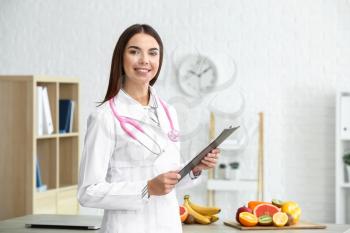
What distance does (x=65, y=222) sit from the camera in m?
3.08

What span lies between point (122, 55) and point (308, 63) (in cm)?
390

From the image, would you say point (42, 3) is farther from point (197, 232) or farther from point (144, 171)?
point (144, 171)

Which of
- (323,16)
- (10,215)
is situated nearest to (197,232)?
(10,215)

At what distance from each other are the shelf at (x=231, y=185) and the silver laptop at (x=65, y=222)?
2.42 meters

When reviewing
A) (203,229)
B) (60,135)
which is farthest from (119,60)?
(60,135)

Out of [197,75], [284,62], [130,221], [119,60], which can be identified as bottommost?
[130,221]

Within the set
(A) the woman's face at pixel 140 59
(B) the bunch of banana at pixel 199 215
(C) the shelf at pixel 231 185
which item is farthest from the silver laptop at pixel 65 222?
(C) the shelf at pixel 231 185

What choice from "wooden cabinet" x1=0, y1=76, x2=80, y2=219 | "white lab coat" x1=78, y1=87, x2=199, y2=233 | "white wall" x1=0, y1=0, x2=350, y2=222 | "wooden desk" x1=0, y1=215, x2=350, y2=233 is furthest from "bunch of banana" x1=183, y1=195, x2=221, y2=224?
"white wall" x1=0, y1=0, x2=350, y2=222

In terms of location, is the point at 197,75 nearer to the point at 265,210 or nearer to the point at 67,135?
the point at 67,135

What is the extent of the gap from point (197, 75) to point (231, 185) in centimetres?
96

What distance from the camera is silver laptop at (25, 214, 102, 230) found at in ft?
9.81

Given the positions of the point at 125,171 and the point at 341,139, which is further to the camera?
the point at 341,139

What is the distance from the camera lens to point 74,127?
549cm

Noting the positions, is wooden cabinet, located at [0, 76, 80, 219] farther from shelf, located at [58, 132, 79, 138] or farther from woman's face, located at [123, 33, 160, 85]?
woman's face, located at [123, 33, 160, 85]
